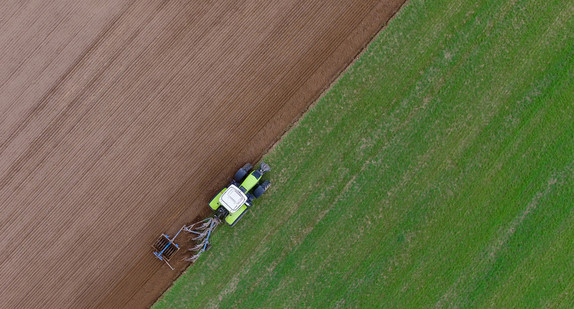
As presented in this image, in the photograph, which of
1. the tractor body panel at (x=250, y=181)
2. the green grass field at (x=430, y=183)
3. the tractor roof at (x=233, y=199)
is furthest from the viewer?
the green grass field at (x=430, y=183)

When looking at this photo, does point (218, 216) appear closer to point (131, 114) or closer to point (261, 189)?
point (261, 189)

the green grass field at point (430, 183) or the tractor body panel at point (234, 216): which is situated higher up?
the green grass field at point (430, 183)

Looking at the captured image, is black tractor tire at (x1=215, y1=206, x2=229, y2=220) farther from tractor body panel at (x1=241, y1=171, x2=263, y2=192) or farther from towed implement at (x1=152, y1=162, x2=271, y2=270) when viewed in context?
tractor body panel at (x1=241, y1=171, x2=263, y2=192)

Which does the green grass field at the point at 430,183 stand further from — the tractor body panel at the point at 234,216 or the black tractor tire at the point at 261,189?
the tractor body panel at the point at 234,216

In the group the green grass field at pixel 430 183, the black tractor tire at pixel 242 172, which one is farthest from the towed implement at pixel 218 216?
the green grass field at pixel 430 183

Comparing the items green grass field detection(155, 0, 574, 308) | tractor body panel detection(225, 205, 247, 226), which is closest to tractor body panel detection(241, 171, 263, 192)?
tractor body panel detection(225, 205, 247, 226)

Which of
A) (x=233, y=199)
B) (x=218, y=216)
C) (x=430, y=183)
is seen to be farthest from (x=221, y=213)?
(x=430, y=183)
